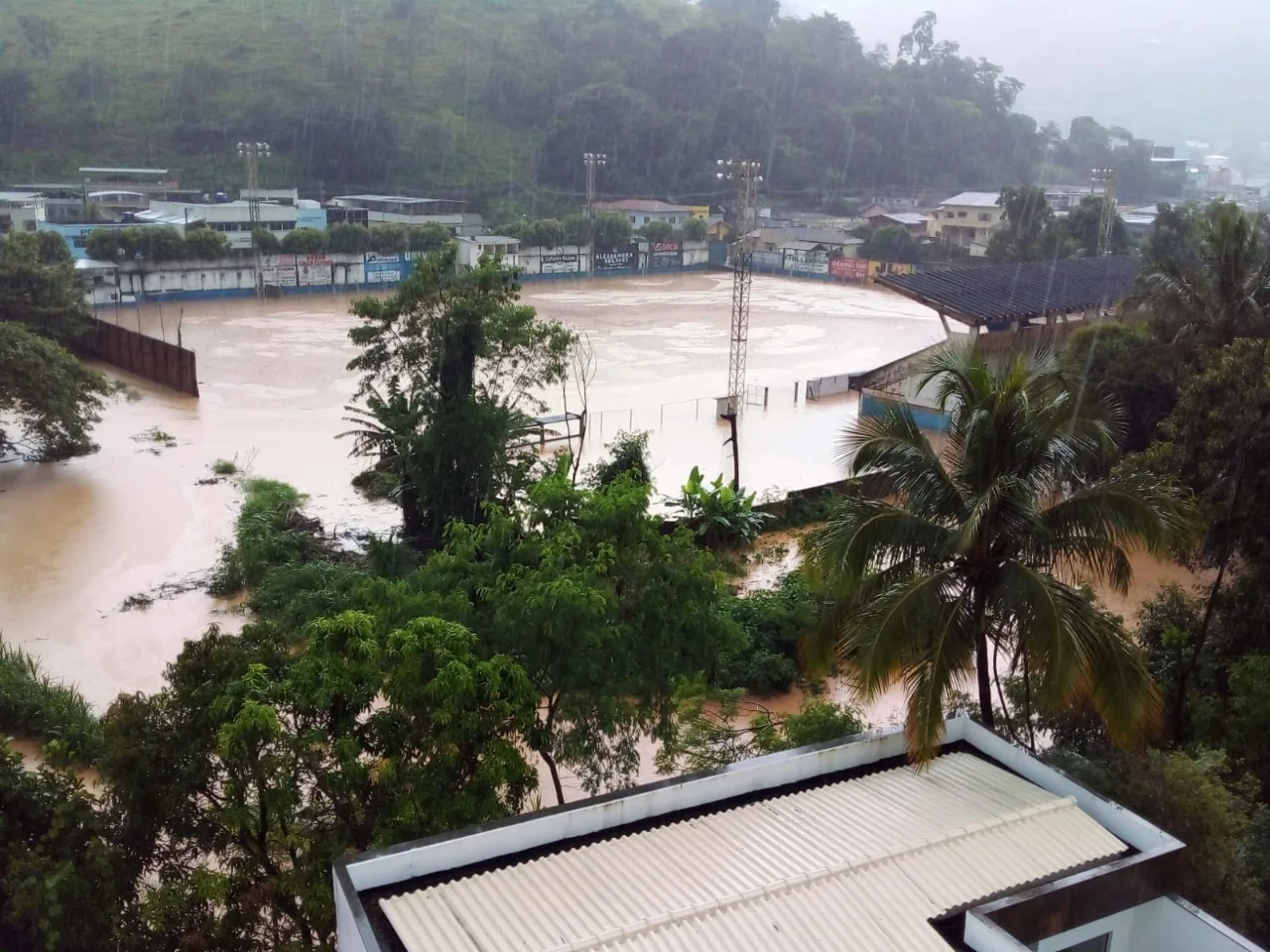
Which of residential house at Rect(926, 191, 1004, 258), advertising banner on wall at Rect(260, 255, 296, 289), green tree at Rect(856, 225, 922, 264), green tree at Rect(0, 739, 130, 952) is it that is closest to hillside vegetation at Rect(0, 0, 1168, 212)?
residential house at Rect(926, 191, 1004, 258)

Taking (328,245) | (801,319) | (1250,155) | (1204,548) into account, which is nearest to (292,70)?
(328,245)

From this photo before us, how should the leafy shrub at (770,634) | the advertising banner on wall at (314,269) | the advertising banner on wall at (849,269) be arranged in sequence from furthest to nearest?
1. the advertising banner on wall at (849,269)
2. the advertising banner on wall at (314,269)
3. the leafy shrub at (770,634)

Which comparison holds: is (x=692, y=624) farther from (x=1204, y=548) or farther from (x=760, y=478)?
(x=760, y=478)

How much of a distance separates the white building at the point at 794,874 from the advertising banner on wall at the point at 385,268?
40819 millimetres

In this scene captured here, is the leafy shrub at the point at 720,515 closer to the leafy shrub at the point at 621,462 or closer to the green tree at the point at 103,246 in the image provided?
the leafy shrub at the point at 621,462

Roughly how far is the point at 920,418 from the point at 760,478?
4.08m

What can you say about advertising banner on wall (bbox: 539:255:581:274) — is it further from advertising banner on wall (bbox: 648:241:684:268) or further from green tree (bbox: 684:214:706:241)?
green tree (bbox: 684:214:706:241)

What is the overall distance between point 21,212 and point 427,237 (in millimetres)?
15815

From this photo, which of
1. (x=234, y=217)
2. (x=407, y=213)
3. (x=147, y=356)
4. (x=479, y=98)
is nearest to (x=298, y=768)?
(x=147, y=356)

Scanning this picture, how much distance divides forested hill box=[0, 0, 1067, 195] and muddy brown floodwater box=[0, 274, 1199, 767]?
32240 mm

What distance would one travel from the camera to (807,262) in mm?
55906

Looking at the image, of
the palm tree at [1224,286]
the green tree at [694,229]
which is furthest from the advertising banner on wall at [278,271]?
the palm tree at [1224,286]

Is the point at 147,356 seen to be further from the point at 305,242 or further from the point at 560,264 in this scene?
the point at 560,264

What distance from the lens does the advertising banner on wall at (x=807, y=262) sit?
55188 mm
